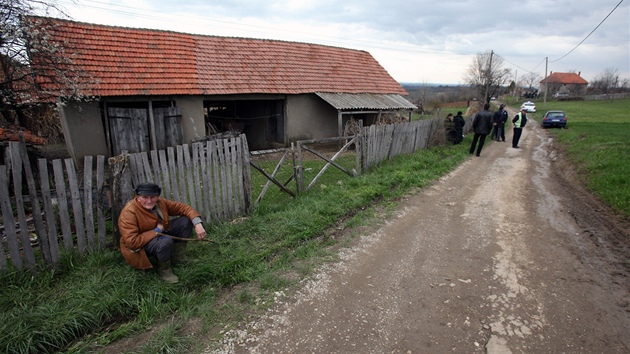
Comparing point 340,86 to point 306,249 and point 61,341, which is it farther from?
point 61,341

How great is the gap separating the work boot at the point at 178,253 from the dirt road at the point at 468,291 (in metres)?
1.47

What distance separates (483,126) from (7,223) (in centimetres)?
1221

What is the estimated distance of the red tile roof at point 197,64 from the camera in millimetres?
11289

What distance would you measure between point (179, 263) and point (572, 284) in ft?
15.0

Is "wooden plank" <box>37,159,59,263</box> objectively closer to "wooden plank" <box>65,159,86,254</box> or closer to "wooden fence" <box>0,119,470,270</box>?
"wooden fence" <box>0,119,470,270</box>

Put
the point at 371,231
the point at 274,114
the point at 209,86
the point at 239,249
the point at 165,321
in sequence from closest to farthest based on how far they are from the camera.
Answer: the point at 165,321, the point at 239,249, the point at 371,231, the point at 209,86, the point at 274,114

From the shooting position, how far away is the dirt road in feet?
9.59

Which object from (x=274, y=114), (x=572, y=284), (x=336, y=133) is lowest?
(x=572, y=284)

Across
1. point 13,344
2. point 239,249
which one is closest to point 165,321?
point 13,344

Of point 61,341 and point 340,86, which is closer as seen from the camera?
point 61,341

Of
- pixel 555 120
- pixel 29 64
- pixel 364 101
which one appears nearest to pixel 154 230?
pixel 29 64

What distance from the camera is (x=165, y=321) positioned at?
321 centimetres

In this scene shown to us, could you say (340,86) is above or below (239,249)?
above

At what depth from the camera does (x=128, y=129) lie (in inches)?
448
